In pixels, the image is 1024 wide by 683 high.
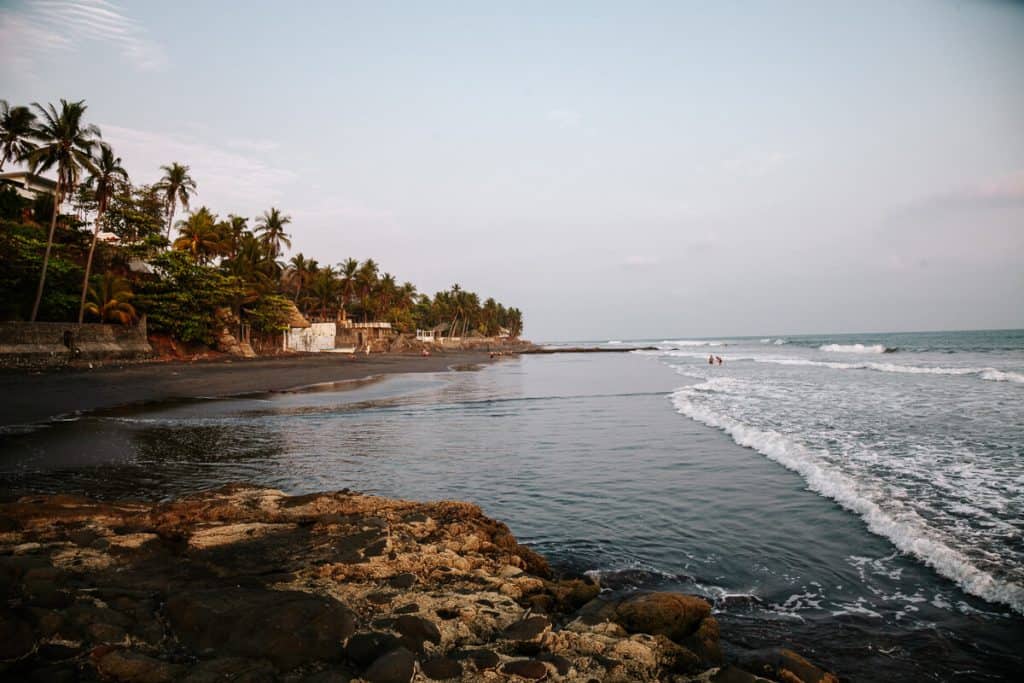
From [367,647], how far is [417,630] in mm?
365

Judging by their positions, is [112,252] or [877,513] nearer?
[877,513]

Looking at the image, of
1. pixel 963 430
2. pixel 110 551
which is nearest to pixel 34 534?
pixel 110 551

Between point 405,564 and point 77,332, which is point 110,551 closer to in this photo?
point 405,564

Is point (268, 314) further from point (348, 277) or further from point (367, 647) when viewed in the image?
point (367, 647)

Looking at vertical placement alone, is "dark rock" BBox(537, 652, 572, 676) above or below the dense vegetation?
below

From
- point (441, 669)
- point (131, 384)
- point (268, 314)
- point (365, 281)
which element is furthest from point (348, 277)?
point (441, 669)

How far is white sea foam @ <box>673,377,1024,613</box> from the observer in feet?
17.0

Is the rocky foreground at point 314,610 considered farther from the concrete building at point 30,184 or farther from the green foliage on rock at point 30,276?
the concrete building at point 30,184

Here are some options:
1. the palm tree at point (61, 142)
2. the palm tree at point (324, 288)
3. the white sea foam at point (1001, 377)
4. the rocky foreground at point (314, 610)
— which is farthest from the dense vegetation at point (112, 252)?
the white sea foam at point (1001, 377)

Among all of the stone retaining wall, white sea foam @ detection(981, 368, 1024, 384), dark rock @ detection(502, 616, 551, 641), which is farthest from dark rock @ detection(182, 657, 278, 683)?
white sea foam @ detection(981, 368, 1024, 384)

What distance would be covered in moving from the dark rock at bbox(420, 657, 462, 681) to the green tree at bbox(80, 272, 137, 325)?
37843 mm

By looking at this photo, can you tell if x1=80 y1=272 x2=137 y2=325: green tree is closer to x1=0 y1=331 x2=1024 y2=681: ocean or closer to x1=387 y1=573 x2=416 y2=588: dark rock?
x1=0 y1=331 x2=1024 y2=681: ocean

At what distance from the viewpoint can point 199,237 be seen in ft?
146

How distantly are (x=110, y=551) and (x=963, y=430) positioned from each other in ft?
56.9
